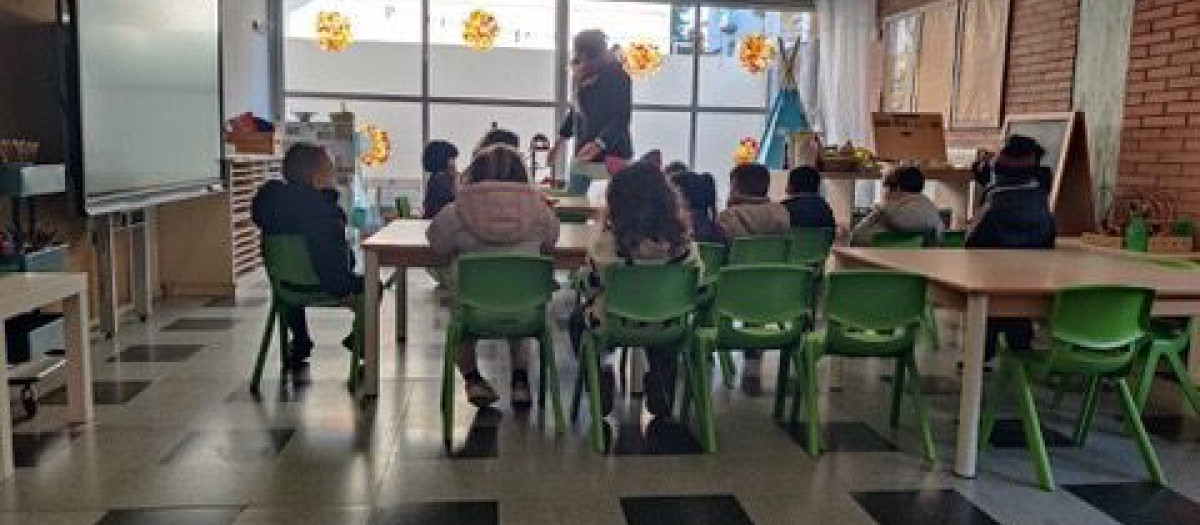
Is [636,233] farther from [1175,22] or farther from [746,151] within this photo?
[746,151]

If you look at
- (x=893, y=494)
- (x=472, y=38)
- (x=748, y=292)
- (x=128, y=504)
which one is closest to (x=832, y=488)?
(x=893, y=494)

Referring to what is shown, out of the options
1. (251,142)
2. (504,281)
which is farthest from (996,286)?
(251,142)

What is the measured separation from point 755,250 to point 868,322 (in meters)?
1.18

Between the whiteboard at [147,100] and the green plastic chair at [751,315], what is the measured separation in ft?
9.75

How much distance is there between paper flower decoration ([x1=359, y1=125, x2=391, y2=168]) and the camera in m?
9.31

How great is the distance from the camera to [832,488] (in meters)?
3.09

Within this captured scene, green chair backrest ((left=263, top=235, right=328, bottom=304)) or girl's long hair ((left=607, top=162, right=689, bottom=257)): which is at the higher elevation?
girl's long hair ((left=607, top=162, right=689, bottom=257))

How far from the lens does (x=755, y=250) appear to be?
450 cm

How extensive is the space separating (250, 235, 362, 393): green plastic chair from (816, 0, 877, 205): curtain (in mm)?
Answer: 5853

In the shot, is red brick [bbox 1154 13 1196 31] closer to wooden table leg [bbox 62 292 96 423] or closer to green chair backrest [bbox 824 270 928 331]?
green chair backrest [bbox 824 270 928 331]

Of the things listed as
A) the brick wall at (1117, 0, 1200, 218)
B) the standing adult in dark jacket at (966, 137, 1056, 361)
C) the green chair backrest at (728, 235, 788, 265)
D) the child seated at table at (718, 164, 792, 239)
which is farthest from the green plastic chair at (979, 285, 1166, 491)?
the brick wall at (1117, 0, 1200, 218)

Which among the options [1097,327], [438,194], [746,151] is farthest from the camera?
[746,151]

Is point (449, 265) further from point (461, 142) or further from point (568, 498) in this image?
point (461, 142)

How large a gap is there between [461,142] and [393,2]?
1.63 metres
